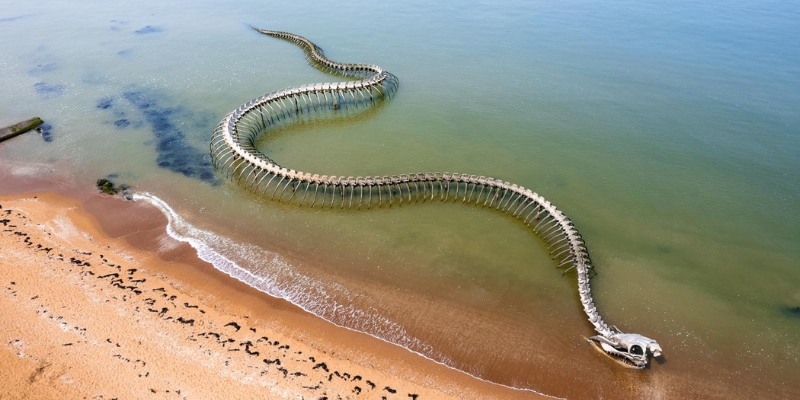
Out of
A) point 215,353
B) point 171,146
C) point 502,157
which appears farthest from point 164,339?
point 502,157

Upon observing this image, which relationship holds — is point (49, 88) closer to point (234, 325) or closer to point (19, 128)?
point (19, 128)

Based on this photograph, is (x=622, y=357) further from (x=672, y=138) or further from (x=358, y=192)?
(x=672, y=138)

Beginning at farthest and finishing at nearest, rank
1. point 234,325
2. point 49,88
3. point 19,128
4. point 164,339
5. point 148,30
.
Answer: point 148,30, point 49,88, point 19,128, point 234,325, point 164,339

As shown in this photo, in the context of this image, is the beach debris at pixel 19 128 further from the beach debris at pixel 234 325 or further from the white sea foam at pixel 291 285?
→ the beach debris at pixel 234 325

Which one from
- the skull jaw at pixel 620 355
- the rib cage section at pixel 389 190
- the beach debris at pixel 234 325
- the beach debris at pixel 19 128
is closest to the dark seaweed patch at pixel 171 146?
the rib cage section at pixel 389 190

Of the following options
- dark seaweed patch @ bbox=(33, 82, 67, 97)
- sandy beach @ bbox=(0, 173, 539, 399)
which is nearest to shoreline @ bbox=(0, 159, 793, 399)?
sandy beach @ bbox=(0, 173, 539, 399)

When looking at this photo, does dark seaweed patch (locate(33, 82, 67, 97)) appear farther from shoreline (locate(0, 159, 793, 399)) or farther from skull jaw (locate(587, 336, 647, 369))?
skull jaw (locate(587, 336, 647, 369))
